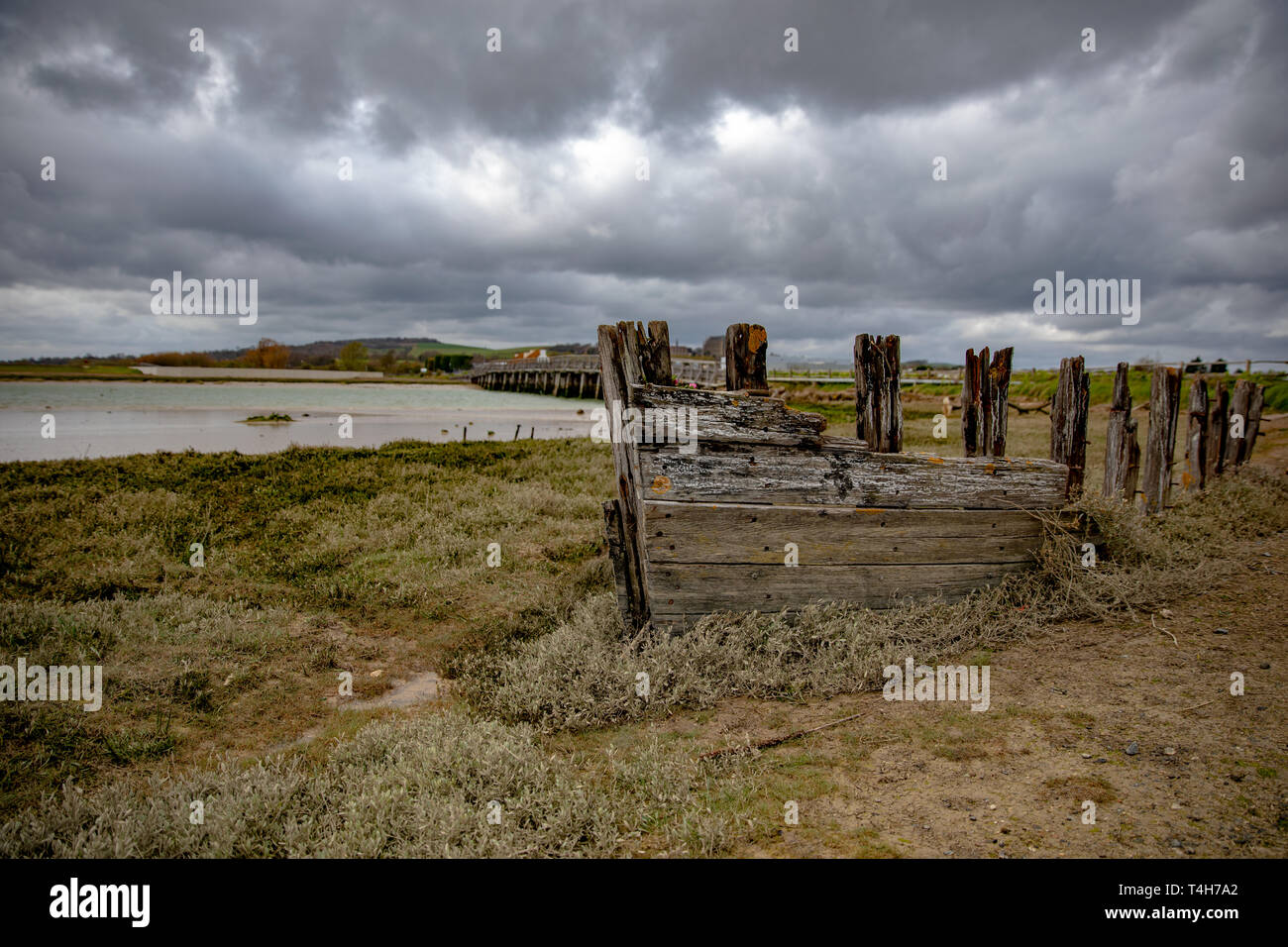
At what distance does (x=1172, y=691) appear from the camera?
4168mm

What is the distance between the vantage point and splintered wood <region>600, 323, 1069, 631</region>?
5.25 metres

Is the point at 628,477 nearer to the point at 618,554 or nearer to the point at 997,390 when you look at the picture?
the point at 618,554

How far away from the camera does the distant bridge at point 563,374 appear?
41.4 metres

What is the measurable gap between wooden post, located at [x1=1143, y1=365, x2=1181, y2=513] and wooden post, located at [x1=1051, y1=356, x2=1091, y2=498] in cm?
Answer: 288

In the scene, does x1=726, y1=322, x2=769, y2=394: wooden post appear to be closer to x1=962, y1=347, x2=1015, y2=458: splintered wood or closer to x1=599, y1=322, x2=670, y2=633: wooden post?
x1=599, y1=322, x2=670, y2=633: wooden post

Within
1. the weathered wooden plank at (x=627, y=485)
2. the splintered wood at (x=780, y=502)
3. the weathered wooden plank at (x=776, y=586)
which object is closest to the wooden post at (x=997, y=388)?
the splintered wood at (x=780, y=502)

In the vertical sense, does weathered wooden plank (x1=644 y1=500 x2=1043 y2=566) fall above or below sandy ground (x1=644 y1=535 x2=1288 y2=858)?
above

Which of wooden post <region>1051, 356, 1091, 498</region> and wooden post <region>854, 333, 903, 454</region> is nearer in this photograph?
wooden post <region>854, 333, 903, 454</region>

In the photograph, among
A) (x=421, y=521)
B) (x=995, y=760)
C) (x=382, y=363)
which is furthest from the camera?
(x=382, y=363)

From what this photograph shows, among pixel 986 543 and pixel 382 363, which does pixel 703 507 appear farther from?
pixel 382 363

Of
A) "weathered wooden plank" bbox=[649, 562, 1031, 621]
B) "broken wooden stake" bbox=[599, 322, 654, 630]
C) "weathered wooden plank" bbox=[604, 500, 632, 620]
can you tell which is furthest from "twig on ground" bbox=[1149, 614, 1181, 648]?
"weathered wooden plank" bbox=[604, 500, 632, 620]

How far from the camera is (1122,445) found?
25.7 ft

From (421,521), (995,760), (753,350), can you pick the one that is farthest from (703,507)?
(421,521)
